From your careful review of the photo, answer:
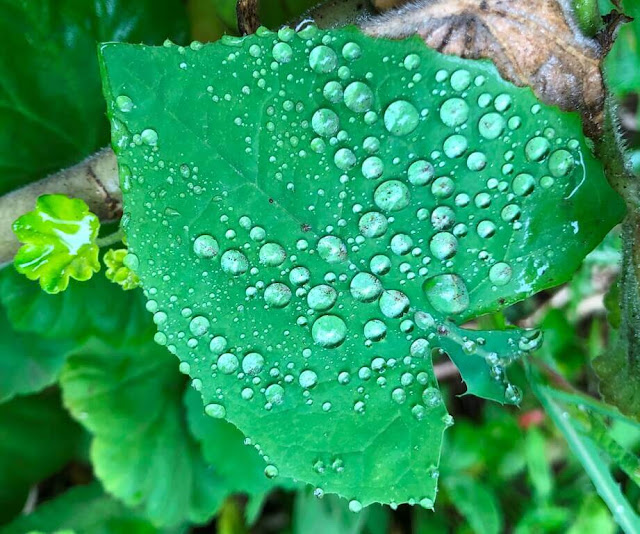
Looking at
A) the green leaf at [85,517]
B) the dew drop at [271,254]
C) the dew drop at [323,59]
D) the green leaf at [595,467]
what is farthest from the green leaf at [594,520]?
the dew drop at [323,59]

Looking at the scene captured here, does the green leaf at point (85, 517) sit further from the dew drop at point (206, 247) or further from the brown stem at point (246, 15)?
the brown stem at point (246, 15)

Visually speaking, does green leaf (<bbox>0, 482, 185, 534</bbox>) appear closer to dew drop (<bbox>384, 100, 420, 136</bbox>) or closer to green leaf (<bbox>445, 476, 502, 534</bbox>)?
green leaf (<bbox>445, 476, 502, 534</bbox>)

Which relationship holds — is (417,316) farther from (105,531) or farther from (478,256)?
(105,531)

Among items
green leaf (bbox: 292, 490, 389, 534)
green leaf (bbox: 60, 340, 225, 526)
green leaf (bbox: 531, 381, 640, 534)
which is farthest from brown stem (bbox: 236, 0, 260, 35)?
green leaf (bbox: 292, 490, 389, 534)

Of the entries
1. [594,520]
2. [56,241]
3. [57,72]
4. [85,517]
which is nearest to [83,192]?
[56,241]

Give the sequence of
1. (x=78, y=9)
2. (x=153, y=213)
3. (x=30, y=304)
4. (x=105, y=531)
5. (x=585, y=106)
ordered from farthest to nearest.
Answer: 1. (x=105, y=531)
2. (x=30, y=304)
3. (x=78, y=9)
4. (x=585, y=106)
5. (x=153, y=213)

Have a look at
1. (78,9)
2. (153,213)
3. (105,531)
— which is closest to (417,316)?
(153,213)
